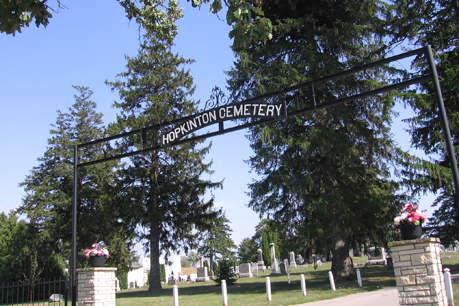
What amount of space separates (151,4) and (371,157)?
13314 millimetres

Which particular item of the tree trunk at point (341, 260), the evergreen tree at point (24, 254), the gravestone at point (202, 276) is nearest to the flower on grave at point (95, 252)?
the tree trunk at point (341, 260)

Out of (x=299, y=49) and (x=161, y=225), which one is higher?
(x=299, y=49)

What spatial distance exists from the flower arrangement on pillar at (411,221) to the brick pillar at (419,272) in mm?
179

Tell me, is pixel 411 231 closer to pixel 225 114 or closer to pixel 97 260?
pixel 225 114

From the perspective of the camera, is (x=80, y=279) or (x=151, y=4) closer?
(x=151, y=4)

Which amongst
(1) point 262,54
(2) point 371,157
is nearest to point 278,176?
(2) point 371,157

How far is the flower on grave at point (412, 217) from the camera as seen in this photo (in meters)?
7.00

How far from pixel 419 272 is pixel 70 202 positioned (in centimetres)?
2701

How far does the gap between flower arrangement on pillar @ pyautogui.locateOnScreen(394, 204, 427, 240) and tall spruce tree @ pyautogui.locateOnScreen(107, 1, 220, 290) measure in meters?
19.1

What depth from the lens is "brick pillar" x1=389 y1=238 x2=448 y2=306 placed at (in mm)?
6820

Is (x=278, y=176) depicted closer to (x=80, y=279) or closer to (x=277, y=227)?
(x=277, y=227)

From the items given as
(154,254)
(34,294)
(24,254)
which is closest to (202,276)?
(154,254)

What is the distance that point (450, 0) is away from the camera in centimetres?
1619

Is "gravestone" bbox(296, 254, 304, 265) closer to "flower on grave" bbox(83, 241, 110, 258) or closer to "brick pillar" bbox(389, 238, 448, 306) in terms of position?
"flower on grave" bbox(83, 241, 110, 258)
